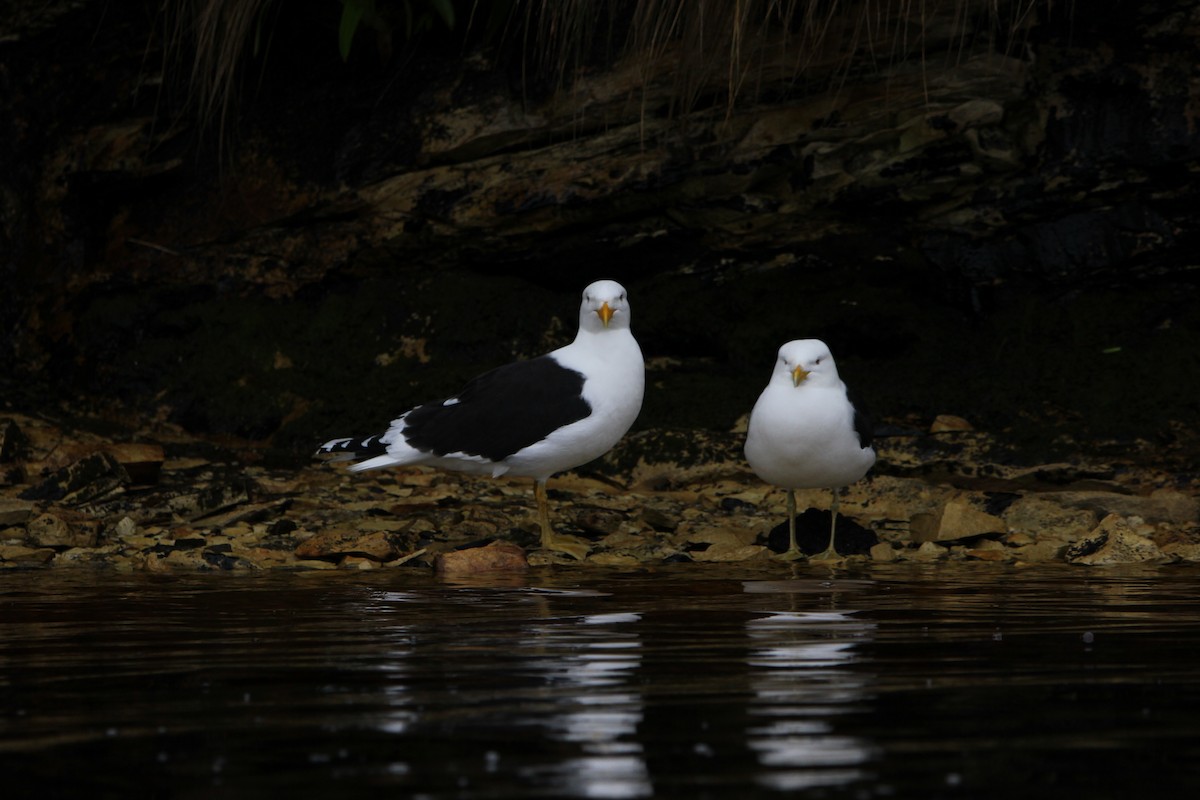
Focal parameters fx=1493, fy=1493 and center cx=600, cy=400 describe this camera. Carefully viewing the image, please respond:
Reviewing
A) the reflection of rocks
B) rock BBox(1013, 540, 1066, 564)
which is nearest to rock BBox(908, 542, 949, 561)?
the reflection of rocks

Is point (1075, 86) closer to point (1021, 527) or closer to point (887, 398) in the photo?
point (887, 398)

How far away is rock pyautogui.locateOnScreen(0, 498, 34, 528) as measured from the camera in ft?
20.6

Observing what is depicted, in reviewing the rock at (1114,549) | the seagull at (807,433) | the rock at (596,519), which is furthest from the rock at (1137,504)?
the rock at (596,519)

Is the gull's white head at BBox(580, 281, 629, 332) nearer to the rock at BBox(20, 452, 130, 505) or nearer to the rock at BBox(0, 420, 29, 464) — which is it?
the rock at BBox(20, 452, 130, 505)

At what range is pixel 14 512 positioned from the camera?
20.6 ft

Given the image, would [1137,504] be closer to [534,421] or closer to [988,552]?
[988,552]

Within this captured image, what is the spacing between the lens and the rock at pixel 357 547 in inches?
229

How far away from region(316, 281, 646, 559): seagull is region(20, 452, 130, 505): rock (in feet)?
3.71

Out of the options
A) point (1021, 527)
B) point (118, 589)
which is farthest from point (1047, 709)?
point (1021, 527)

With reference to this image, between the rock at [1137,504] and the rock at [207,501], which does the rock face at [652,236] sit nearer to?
the rock at [207,501]

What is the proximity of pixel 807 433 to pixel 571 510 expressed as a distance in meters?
1.27

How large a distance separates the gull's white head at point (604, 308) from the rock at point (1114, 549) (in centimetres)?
220

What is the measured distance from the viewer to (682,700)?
105 inches

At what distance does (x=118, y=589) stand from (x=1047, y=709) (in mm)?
3288
